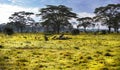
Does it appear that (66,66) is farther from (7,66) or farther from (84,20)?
(84,20)

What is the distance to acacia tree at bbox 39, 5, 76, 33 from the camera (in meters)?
84.8

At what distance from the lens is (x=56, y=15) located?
282 ft

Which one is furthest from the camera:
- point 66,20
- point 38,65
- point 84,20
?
point 84,20

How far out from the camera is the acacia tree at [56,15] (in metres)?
84.8

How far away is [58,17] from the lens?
8650cm

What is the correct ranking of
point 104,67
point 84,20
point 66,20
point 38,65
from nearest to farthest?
point 104,67 < point 38,65 < point 66,20 < point 84,20

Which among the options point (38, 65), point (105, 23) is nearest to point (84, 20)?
point (105, 23)

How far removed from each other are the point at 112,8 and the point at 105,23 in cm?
445

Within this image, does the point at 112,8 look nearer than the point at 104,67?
No

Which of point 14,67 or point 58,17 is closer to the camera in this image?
point 14,67

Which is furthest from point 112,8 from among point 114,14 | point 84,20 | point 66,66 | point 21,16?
point 66,66

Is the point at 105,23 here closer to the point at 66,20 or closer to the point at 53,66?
the point at 66,20

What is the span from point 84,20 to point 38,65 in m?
92.5

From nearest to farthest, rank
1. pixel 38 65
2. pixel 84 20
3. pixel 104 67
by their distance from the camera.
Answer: pixel 104 67
pixel 38 65
pixel 84 20
